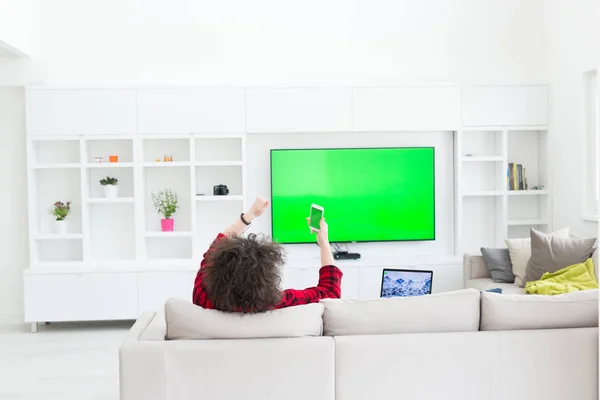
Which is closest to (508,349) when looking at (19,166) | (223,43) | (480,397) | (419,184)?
(480,397)

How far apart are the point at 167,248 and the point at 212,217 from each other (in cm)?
49

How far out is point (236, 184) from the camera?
6926 millimetres

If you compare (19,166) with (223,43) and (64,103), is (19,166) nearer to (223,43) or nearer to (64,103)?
(64,103)

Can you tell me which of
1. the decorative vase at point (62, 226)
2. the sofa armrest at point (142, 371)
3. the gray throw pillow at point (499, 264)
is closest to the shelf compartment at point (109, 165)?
the decorative vase at point (62, 226)

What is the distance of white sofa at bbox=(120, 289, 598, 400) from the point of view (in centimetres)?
305

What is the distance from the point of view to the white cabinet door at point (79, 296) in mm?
6438

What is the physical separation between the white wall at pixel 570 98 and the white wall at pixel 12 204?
4.67m

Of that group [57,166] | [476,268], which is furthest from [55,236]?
[476,268]

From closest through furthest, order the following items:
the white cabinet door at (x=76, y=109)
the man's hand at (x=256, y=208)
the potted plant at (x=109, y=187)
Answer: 1. the man's hand at (x=256, y=208)
2. the white cabinet door at (x=76, y=109)
3. the potted plant at (x=109, y=187)

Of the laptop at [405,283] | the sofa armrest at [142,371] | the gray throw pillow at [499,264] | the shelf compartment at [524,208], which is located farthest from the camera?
the shelf compartment at [524,208]

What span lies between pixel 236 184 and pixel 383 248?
1.44 metres

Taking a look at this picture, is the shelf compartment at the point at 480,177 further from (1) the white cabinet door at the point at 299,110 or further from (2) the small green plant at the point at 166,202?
(2) the small green plant at the point at 166,202

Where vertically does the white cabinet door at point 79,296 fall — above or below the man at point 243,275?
below

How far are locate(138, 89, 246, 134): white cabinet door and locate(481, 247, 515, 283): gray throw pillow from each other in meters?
2.27
